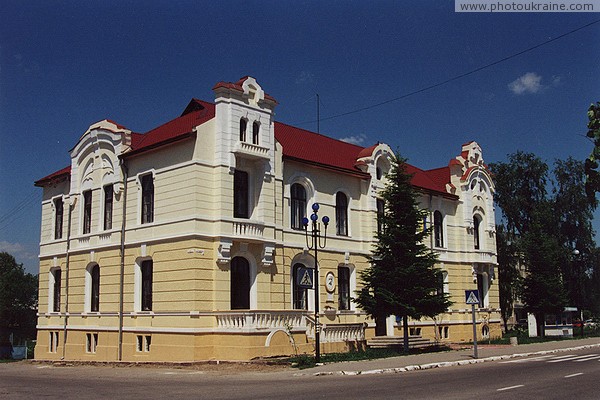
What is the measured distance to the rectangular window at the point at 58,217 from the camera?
3675cm

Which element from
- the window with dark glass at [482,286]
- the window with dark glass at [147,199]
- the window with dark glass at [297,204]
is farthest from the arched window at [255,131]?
the window with dark glass at [482,286]

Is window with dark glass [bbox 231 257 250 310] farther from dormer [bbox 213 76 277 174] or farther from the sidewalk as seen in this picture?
the sidewalk

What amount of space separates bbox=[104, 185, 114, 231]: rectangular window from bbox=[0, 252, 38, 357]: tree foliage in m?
40.5

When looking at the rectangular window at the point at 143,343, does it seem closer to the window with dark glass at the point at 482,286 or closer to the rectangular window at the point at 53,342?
the rectangular window at the point at 53,342

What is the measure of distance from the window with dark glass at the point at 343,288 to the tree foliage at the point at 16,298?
151 ft

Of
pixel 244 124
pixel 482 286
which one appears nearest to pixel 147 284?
pixel 244 124

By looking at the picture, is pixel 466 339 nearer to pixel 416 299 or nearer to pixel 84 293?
pixel 416 299

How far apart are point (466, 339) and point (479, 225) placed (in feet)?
27.3

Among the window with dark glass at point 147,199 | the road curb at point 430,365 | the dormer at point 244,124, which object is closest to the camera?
the road curb at point 430,365

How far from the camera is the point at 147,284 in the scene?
29.9 m

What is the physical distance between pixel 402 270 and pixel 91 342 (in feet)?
52.2

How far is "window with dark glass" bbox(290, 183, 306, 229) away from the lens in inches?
1256

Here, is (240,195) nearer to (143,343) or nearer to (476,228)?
(143,343)

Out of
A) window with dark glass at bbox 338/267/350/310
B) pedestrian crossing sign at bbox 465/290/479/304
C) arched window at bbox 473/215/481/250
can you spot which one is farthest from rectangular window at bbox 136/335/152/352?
arched window at bbox 473/215/481/250
